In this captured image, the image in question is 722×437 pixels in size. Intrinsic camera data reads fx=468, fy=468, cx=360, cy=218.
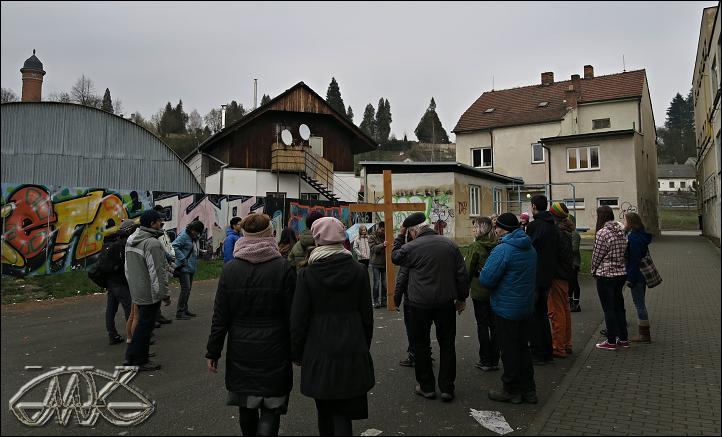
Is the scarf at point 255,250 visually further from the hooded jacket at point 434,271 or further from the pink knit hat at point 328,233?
the hooded jacket at point 434,271

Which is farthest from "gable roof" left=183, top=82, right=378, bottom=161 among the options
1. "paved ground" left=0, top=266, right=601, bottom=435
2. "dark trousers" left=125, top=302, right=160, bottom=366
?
"dark trousers" left=125, top=302, right=160, bottom=366

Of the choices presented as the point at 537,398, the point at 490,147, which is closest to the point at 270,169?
the point at 490,147

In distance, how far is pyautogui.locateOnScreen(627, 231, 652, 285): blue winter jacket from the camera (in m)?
6.42

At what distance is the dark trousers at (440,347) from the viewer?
4.78 metres

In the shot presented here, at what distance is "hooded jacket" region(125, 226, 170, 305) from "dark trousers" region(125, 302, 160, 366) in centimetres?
10

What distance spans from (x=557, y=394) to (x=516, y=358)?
623mm

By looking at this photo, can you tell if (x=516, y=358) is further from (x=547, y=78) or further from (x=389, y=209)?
(x=547, y=78)

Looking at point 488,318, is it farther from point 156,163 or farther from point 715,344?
point 156,163

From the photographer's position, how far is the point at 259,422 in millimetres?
3338

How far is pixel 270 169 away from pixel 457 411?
25.0m

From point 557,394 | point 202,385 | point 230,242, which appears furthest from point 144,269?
point 557,394

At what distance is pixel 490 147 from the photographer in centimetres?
3644

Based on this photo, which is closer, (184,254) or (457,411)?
(457,411)

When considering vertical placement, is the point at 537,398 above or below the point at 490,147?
below
